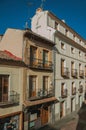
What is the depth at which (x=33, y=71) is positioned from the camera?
19.0 metres

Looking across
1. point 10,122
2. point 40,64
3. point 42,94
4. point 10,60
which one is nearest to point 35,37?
point 40,64

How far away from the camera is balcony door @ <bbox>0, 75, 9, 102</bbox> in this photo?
50.6 feet

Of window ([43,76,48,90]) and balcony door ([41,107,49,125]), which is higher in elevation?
window ([43,76,48,90])

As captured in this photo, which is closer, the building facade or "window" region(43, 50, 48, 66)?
the building facade

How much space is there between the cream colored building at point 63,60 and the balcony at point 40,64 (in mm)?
1532

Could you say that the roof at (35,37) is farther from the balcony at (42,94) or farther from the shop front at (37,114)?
the shop front at (37,114)

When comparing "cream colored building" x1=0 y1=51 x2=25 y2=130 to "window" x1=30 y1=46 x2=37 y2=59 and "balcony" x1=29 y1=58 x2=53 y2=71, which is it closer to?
"balcony" x1=29 y1=58 x2=53 y2=71

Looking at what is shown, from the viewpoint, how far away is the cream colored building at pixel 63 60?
77.2 ft

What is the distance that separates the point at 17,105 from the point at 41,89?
431cm

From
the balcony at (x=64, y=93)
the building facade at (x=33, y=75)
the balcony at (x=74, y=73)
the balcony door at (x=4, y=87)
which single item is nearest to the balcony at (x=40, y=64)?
the building facade at (x=33, y=75)

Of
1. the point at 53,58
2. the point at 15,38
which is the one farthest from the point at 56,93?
the point at 15,38

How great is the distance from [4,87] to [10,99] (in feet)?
4.03

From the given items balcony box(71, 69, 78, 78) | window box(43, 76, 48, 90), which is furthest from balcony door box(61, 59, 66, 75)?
window box(43, 76, 48, 90)

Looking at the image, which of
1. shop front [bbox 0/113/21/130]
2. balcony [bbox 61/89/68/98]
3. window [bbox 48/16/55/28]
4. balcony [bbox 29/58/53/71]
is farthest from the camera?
balcony [bbox 61/89/68/98]
